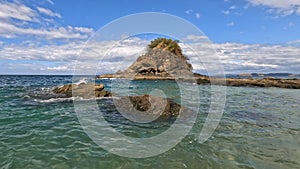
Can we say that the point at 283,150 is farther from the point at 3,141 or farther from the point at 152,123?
the point at 3,141

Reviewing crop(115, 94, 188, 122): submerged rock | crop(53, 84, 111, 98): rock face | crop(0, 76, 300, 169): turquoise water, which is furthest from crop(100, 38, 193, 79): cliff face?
crop(0, 76, 300, 169): turquoise water

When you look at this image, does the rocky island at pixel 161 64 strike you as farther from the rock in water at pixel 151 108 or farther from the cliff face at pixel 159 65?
the rock in water at pixel 151 108

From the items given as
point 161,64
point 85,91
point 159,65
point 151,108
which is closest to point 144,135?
point 151,108

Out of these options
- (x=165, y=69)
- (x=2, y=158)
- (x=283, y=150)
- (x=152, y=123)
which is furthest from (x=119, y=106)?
(x=165, y=69)

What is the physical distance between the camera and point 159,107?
11969 mm

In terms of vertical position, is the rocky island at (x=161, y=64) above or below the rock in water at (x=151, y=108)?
above

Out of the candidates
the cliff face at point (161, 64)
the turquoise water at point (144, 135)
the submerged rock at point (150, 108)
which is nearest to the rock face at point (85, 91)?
the submerged rock at point (150, 108)

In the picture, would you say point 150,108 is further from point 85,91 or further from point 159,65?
point 159,65

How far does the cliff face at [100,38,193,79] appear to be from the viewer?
238ft

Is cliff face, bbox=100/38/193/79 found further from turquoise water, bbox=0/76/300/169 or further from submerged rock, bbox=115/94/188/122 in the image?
turquoise water, bbox=0/76/300/169

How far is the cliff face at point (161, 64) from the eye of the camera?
238 ft

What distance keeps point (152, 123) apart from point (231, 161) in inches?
177

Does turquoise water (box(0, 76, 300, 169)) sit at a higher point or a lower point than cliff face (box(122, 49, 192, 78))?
lower

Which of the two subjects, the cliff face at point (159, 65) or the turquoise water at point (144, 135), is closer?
the turquoise water at point (144, 135)
